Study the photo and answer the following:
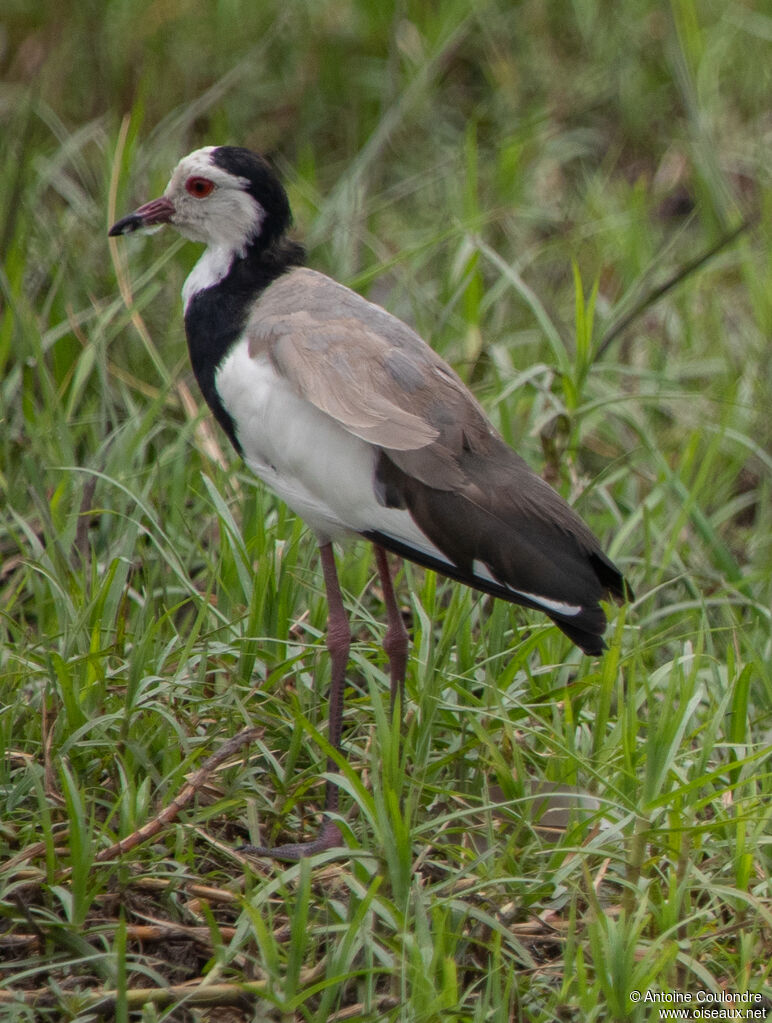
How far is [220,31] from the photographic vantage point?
6113mm

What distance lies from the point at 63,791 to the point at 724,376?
3.08 metres

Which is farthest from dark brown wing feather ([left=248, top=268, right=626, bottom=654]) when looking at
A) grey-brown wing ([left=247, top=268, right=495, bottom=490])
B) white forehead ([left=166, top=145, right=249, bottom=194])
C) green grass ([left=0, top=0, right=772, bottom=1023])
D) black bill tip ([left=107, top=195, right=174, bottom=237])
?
black bill tip ([left=107, top=195, right=174, bottom=237])

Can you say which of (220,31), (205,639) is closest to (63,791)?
(205,639)

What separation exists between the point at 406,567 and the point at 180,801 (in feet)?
3.78

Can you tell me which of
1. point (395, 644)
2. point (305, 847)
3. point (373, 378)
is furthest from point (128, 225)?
point (305, 847)

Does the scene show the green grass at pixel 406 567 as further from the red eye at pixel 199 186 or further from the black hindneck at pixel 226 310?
the red eye at pixel 199 186

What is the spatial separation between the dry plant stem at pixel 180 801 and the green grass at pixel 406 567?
3cm

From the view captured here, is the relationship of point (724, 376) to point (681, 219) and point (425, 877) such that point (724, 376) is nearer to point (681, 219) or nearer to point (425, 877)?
point (681, 219)

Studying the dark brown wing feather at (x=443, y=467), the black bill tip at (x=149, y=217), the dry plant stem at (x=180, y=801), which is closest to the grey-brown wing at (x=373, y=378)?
the dark brown wing feather at (x=443, y=467)

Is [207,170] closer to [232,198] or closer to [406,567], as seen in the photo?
[232,198]

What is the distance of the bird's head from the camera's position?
340cm

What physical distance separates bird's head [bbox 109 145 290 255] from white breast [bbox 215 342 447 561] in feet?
1.27

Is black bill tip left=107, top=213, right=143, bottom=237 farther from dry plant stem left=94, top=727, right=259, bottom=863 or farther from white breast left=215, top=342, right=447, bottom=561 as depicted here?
dry plant stem left=94, top=727, right=259, bottom=863

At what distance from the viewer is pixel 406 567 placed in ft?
12.6
